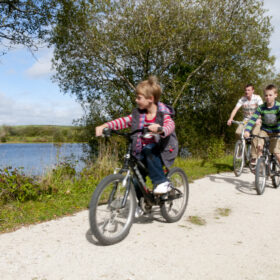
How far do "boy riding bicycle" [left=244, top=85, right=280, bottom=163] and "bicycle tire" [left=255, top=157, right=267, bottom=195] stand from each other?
51 cm

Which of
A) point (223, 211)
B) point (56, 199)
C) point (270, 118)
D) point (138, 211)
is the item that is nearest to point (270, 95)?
point (270, 118)

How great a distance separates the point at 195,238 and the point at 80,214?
1.69 m

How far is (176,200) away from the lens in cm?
434

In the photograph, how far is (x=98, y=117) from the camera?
1380 cm

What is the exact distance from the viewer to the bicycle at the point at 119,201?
3072mm

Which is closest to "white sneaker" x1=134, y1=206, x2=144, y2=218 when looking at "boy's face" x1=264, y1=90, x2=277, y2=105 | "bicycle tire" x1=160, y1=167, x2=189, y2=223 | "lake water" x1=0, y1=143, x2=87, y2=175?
"bicycle tire" x1=160, y1=167, x2=189, y2=223

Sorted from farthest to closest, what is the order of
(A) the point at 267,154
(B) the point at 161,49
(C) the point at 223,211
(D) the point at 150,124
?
(B) the point at 161,49
(A) the point at 267,154
(C) the point at 223,211
(D) the point at 150,124

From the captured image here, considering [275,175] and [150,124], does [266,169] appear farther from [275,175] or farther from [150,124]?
[150,124]

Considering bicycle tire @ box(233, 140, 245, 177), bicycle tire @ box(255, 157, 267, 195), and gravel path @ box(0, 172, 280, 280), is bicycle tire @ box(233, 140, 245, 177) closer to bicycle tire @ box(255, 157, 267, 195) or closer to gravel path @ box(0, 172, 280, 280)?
bicycle tire @ box(255, 157, 267, 195)

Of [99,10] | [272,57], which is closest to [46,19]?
[99,10]

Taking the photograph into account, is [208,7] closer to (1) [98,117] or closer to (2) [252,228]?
(1) [98,117]

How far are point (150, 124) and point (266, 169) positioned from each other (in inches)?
151

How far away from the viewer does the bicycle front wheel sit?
3055 millimetres

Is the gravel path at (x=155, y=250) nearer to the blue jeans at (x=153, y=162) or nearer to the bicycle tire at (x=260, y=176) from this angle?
the blue jeans at (x=153, y=162)
